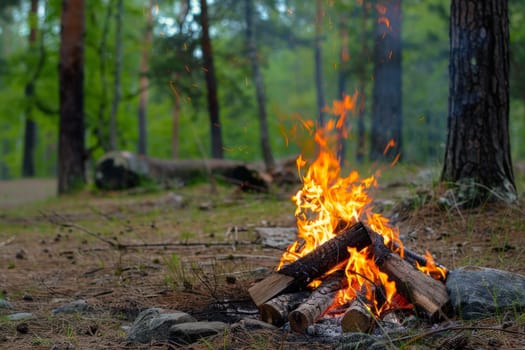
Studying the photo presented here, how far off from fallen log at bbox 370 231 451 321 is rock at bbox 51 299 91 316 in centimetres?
206

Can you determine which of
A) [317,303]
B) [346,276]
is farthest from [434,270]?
[317,303]

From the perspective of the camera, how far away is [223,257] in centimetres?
536

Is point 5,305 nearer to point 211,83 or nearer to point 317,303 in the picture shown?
point 317,303

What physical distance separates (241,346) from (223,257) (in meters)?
2.37

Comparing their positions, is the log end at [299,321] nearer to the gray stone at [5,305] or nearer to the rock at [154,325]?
the rock at [154,325]

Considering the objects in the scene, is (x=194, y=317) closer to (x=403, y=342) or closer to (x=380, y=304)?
(x=380, y=304)

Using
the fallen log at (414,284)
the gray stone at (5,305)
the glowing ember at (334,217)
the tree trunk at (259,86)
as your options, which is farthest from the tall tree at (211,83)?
the fallen log at (414,284)

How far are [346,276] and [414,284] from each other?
0.52 metres

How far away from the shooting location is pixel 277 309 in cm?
346

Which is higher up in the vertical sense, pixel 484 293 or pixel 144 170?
pixel 144 170

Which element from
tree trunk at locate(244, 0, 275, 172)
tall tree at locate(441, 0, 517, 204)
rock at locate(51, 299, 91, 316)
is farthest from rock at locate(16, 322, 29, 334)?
tree trunk at locate(244, 0, 275, 172)

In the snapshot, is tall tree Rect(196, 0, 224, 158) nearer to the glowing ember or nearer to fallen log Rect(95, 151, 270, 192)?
fallen log Rect(95, 151, 270, 192)

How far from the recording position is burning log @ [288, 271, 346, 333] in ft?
10.7

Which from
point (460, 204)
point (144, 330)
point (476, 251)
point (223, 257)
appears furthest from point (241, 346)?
point (460, 204)
